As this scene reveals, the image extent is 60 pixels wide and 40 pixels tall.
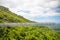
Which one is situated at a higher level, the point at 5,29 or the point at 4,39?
the point at 5,29

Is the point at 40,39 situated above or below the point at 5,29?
below

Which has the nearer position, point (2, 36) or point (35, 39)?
point (2, 36)

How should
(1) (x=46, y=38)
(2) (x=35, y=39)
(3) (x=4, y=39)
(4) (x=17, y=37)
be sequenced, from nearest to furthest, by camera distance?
(3) (x=4, y=39), (4) (x=17, y=37), (2) (x=35, y=39), (1) (x=46, y=38)

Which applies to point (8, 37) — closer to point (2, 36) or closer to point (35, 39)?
point (2, 36)

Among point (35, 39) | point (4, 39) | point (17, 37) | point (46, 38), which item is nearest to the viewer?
point (4, 39)

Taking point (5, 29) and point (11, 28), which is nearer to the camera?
point (5, 29)

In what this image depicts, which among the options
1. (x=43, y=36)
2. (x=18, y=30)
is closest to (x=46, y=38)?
(x=43, y=36)

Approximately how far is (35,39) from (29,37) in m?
1.03

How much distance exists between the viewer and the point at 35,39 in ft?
63.0

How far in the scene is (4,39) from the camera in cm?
1648

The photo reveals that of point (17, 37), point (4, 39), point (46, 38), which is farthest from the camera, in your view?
point (46, 38)

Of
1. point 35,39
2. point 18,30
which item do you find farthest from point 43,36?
point 18,30

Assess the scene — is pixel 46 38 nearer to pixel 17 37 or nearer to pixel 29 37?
pixel 29 37

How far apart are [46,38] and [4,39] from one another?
283 inches
